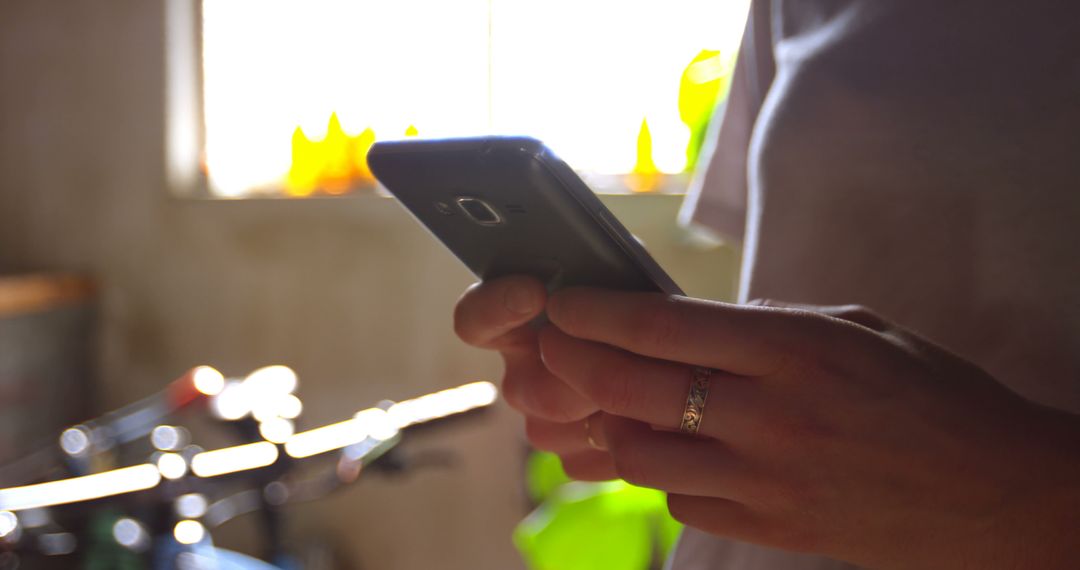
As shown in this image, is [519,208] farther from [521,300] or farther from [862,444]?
[862,444]

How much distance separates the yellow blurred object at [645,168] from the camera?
2.01 m

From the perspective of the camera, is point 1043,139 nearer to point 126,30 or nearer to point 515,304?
point 515,304

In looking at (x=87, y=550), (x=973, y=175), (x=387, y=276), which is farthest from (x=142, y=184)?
(x=973, y=175)

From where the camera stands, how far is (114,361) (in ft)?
7.76

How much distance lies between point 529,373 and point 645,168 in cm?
157

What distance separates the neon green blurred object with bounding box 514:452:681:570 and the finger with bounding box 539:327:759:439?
101 cm

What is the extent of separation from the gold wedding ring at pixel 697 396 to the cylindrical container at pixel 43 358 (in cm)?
212

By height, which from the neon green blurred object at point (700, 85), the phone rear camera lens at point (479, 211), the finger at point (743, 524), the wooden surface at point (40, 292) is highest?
the neon green blurred object at point (700, 85)

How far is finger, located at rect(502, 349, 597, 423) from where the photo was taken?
1.60 ft

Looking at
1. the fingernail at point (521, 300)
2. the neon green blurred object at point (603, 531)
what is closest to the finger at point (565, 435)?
the fingernail at point (521, 300)

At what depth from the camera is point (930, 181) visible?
46cm

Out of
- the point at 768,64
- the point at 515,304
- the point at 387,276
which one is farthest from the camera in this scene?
the point at 387,276

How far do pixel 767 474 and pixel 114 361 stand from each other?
2.44m

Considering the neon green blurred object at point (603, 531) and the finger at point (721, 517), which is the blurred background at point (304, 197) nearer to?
the neon green blurred object at point (603, 531)
